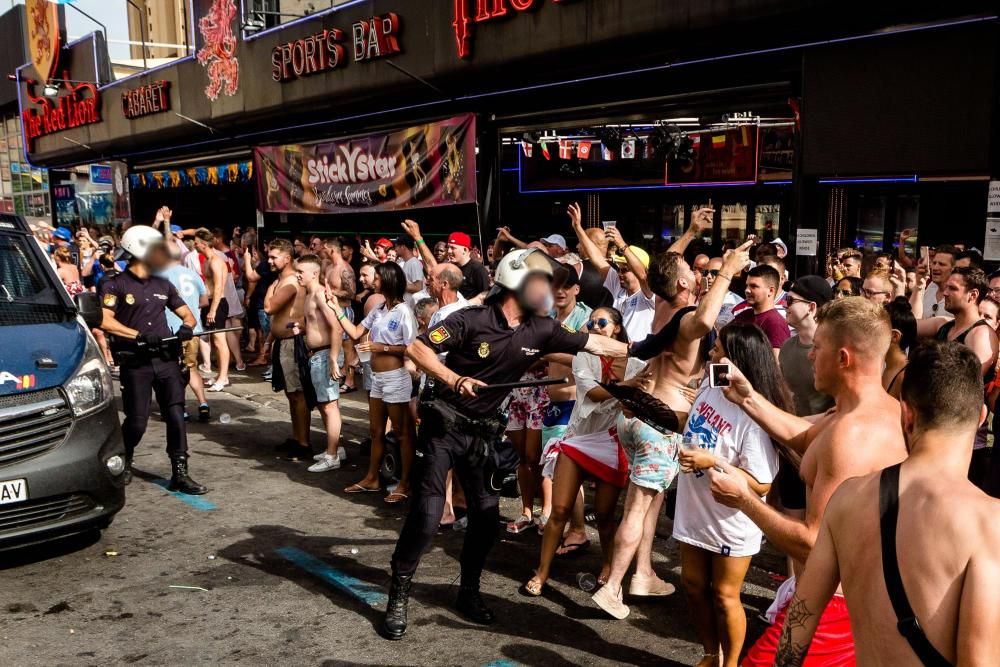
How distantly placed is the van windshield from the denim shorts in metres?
2.32

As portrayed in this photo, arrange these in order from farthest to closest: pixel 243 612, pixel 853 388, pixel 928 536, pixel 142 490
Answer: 1. pixel 142 490
2. pixel 243 612
3. pixel 853 388
4. pixel 928 536

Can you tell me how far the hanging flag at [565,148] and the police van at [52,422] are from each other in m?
11.5

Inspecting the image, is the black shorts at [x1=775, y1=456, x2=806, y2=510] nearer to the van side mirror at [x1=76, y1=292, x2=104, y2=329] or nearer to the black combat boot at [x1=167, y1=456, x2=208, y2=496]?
the van side mirror at [x1=76, y1=292, x2=104, y2=329]

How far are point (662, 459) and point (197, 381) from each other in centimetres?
692

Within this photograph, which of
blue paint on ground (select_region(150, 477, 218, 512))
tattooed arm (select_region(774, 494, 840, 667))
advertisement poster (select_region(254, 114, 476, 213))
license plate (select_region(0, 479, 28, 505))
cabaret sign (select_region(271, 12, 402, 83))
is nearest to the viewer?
tattooed arm (select_region(774, 494, 840, 667))

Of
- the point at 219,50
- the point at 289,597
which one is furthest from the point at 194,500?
the point at 219,50

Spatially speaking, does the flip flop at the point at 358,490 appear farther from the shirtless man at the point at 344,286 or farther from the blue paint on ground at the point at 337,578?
the shirtless man at the point at 344,286

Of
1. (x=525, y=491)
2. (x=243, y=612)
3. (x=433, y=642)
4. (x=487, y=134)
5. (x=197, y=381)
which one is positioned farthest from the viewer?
(x=487, y=134)

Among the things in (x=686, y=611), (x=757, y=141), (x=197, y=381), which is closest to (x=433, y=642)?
(x=686, y=611)

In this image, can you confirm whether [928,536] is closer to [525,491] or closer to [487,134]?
[525,491]

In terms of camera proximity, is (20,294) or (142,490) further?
(142,490)

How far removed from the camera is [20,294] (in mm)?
5949

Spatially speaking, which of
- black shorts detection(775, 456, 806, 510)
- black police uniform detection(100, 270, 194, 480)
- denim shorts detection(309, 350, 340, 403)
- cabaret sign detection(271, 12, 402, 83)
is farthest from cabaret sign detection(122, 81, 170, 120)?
black shorts detection(775, 456, 806, 510)

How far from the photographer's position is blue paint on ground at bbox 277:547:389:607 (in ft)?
16.7
